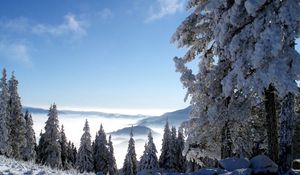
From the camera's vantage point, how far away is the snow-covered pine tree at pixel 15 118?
179 ft

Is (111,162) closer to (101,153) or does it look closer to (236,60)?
(101,153)

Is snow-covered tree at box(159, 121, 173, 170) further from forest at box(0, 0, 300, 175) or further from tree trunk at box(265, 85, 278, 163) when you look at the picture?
tree trunk at box(265, 85, 278, 163)

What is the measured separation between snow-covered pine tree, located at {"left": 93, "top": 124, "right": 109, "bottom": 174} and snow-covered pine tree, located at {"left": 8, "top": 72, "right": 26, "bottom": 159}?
85.4 feet

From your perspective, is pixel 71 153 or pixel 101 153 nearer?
A: pixel 101 153

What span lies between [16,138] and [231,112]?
4089 cm

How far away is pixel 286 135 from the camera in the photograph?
652 inches

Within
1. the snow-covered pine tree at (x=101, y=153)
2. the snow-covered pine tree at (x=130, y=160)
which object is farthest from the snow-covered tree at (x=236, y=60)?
the snow-covered pine tree at (x=130, y=160)

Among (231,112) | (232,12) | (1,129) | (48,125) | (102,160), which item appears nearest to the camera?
(232,12)

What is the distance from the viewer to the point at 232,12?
17391mm

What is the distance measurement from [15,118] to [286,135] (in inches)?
1809

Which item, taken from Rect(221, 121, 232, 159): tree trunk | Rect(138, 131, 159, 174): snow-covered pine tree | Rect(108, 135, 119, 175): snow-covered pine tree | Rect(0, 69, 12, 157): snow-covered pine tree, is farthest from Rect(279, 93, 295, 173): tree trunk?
Rect(108, 135, 119, 175): snow-covered pine tree

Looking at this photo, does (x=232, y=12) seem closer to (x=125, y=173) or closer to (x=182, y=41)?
(x=182, y=41)

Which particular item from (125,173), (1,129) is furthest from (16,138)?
(125,173)

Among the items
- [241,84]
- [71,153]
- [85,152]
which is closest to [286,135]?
[241,84]
